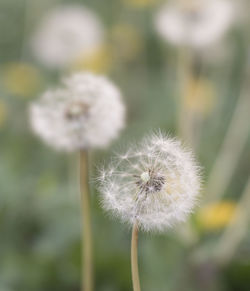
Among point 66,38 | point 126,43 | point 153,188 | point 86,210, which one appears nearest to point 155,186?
point 153,188

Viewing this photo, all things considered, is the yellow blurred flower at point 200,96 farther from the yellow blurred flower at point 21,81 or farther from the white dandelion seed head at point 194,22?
the yellow blurred flower at point 21,81

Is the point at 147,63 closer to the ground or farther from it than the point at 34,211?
farther from it

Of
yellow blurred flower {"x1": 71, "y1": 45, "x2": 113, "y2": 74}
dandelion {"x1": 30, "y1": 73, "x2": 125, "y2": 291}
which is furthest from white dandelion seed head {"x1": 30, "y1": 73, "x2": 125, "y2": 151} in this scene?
yellow blurred flower {"x1": 71, "y1": 45, "x2": 113, "y2": 74}

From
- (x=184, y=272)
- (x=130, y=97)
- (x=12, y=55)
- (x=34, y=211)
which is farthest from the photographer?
(x=12, y=55)

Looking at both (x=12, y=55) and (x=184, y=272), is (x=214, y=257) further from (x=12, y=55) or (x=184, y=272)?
(x=12, y=55)

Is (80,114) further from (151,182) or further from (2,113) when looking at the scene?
(2,113)

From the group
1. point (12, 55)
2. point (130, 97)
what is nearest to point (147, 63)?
point (130, 97)
